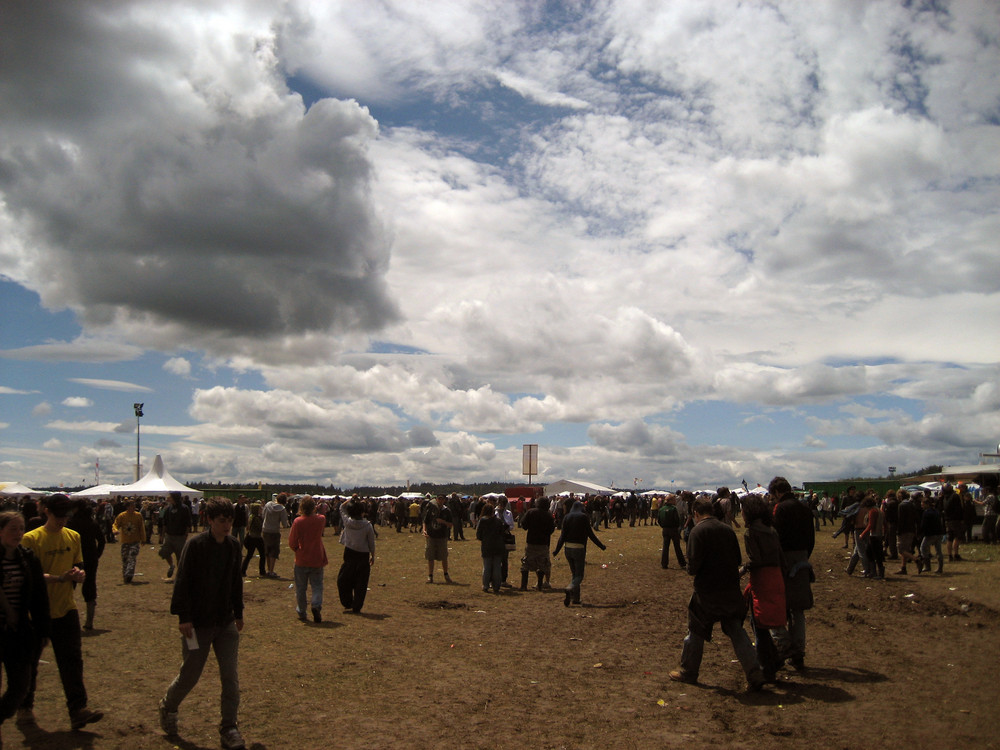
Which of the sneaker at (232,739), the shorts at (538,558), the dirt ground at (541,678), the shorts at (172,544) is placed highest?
the shorts at (172,544)

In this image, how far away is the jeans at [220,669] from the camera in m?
5.62

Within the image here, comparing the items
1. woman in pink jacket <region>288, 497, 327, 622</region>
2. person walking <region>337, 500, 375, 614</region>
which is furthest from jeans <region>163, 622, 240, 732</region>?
person walking <region>337, 500, 375, 614</region>

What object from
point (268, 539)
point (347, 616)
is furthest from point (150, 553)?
point (347, 616)

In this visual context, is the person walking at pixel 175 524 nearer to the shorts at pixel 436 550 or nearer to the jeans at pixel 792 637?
the shorts at pixel 436 550

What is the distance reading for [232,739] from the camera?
5504 mm

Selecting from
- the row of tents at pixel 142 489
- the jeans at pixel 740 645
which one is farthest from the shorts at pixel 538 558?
the row of tents at pixel 142 489

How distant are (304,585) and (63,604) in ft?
17.5

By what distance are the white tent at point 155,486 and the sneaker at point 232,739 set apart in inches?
1412

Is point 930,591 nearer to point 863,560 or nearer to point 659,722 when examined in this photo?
point 863,560

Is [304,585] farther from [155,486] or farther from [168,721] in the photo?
[155,486]

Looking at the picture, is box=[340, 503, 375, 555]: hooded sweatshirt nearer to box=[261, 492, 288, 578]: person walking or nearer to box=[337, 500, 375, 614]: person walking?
box=[337, 500, 375, 614]: person walking

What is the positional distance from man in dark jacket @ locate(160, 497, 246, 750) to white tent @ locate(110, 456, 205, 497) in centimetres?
3567

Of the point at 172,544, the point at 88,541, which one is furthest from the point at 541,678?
the point at 172,544

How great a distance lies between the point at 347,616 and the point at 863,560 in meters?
10.2
